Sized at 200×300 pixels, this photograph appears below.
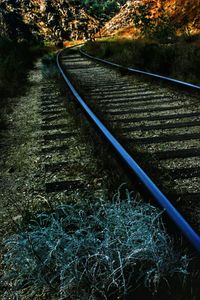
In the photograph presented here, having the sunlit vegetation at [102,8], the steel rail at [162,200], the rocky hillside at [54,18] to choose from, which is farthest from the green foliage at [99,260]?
Result: the sunlit vegetation at [102,8]

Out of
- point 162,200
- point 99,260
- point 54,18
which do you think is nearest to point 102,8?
point 54,18

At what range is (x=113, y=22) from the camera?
59094 mm

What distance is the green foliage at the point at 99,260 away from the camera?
6.93ft

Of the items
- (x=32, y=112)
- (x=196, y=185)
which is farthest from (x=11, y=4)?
(x=196, y=185)

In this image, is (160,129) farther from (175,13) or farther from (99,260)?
(175,13)

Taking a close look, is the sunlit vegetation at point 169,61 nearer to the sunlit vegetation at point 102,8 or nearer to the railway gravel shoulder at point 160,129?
the railway gravel shoulder at point 160,129

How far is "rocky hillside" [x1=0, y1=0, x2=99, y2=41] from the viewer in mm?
61438

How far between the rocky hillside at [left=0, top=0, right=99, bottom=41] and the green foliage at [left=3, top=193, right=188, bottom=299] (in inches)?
2333

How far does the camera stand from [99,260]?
7.06 ft

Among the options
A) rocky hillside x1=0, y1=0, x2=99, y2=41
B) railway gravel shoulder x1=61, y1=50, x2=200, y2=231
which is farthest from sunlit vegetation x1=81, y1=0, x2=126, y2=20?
railway gravel shoulder x1=61, y1=50, x2=200, y2=231

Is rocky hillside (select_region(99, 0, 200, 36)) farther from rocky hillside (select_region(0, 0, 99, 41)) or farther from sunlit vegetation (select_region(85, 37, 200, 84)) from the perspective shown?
sunlit vegetation (select_region(85, 37, 200, 84))

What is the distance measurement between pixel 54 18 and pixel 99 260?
69.1 metres

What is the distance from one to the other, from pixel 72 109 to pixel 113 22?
56007 mm

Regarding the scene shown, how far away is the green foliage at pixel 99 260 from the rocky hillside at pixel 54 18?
59.3 m
